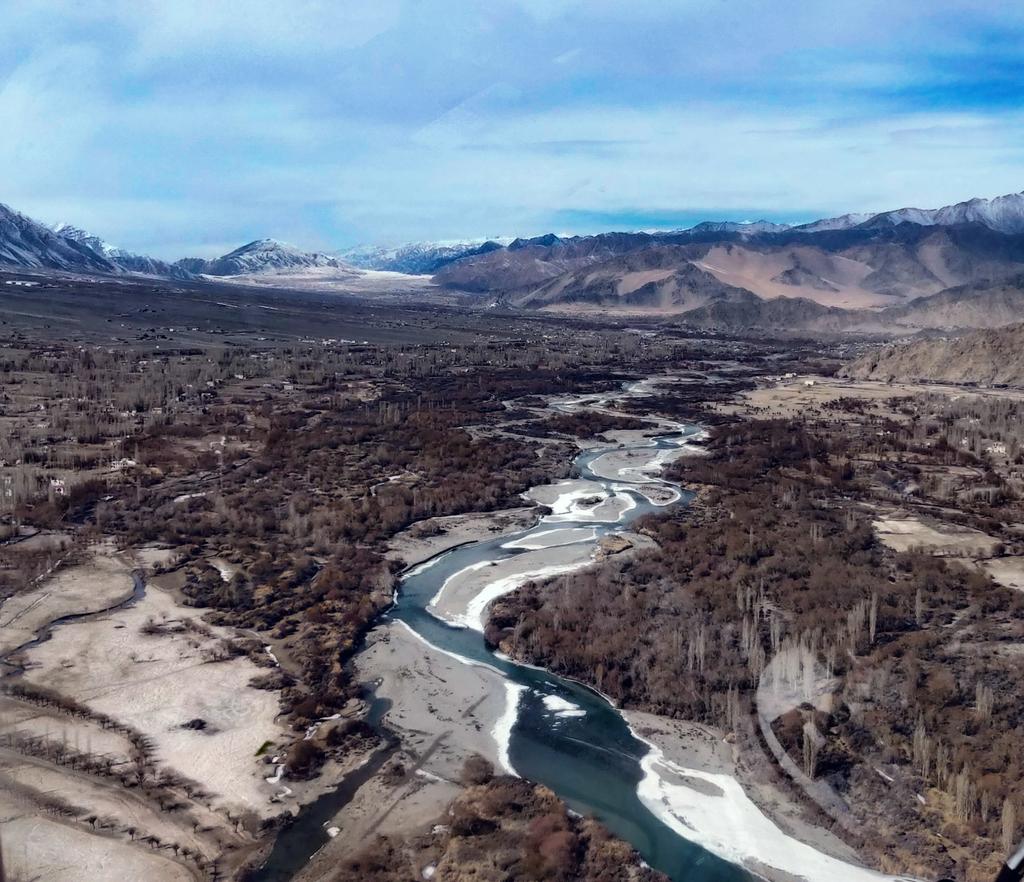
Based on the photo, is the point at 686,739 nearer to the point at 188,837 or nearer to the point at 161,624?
the point at 188,837

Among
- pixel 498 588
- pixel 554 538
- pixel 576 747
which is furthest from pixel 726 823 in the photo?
pixel 554 538

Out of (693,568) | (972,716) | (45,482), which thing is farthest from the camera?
(45,482)

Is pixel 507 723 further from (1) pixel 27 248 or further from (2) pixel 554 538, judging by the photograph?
(1) pixel 27 248

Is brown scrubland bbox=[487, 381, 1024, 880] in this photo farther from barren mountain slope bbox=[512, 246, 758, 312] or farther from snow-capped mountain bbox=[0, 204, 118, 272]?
snow-capped mountain bbox=[0, 204, 118, 272]

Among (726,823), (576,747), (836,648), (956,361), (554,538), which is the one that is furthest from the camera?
(956,361)

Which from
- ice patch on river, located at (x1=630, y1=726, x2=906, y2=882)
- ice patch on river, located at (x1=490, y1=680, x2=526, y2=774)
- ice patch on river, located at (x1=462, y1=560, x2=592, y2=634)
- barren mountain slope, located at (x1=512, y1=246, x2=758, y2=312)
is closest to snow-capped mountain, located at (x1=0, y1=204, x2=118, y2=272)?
barren mountain slope, located at (x1=512, y1=246, x2=758, y2=312)

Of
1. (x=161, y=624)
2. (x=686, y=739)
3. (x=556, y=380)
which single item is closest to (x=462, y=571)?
(x=161, y=624)
